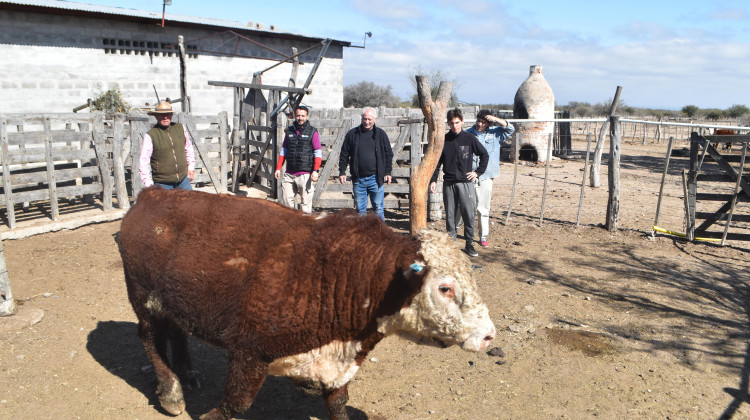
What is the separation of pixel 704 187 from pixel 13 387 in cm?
1761

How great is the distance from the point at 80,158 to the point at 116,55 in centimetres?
848

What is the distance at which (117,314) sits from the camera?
602cm

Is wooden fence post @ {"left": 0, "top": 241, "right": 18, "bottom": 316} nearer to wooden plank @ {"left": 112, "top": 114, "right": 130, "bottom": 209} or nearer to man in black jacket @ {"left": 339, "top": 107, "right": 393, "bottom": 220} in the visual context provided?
man in black jacket @ {"left": 339, "top": 107, "right": 393, "bottom": 220}

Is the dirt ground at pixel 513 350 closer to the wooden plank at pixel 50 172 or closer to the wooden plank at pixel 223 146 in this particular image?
the wooden plank at pixel 50 172

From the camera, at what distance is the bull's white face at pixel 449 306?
3232 millimetres

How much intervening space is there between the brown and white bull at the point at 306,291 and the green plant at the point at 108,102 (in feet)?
44.8

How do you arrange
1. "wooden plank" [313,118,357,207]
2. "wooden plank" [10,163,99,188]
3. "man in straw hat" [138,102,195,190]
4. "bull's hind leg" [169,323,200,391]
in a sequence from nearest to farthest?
1. "bull's hind leg" [169,323,200,391]
2. "man in straw hat" [138,102,195,190]
3. "wooden plank" [10,163,99,188]
4. "wooden plank" [313,118,357,207]

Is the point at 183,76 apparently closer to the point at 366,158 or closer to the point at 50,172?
the point at 50,172

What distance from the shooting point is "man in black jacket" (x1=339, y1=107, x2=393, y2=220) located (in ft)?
25.3

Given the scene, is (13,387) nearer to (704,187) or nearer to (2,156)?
(2,156)

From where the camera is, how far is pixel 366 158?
7715mm

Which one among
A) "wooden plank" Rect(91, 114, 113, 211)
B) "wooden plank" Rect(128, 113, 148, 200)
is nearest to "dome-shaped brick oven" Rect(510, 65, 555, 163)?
"wooden plank" Rect(128, 113, 148, 200)

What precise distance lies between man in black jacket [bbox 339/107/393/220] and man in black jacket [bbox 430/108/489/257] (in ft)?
2.76

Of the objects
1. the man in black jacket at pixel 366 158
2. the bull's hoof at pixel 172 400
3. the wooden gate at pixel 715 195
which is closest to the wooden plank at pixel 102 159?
the man in black jacket at pixel 366 158
